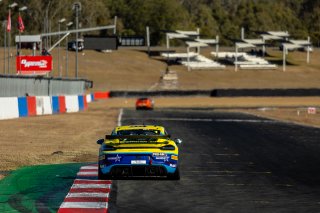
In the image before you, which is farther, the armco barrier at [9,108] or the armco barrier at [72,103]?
the armco barrier at [72,103]

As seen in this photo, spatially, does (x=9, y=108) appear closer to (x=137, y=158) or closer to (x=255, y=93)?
(x=137, y=158)

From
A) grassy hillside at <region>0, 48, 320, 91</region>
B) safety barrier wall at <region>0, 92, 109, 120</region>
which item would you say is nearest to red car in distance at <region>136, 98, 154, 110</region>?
safety barrier wall at <region>0, 92, 109, 120</region>

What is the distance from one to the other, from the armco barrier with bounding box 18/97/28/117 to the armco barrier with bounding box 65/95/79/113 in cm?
1193

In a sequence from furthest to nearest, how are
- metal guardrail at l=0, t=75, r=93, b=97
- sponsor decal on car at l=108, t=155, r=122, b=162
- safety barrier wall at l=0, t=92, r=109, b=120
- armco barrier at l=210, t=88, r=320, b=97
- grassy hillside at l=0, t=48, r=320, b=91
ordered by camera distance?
grassy hillside at l=0, t=48, r=320, b=91, armco barrier at l=210, t=88, r=320, b=97, metal guardrail at l=0, t=75, r=93, b=97, safety barrier wall at l=0, t=92, r=109, b=120, sponsor decal on car at l=108, t=155, r=122, b=162

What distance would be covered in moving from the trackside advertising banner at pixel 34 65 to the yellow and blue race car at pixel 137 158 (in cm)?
4537

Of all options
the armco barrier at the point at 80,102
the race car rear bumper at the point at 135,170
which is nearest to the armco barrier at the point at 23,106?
the armco barrier at the point at 80,102

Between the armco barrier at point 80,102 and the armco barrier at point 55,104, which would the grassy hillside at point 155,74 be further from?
the armco barrier at point 55,104

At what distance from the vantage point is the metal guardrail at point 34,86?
4366cm

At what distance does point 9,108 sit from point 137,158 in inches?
964

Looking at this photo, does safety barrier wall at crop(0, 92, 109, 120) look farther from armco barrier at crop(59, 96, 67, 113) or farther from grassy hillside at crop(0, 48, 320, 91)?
grassy hillside at crop(0, 48, 320, 91)

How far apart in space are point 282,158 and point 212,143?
6261 millimetres

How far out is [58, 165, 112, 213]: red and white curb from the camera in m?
13.1

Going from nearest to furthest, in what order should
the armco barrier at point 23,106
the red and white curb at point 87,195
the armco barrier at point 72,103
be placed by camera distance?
the red and white curb at point 87,195
the armco barrier at point 23,106
the armco barrier at point 72,103

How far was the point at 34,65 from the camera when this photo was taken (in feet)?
206
